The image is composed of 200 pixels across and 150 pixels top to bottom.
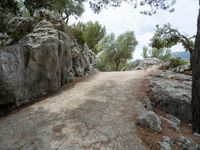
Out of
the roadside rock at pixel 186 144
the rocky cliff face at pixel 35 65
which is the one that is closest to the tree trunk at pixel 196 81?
the roadside rock at pixel 186 144

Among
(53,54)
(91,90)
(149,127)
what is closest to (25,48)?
(53,54)

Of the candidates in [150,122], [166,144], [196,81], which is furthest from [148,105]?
[166,144]

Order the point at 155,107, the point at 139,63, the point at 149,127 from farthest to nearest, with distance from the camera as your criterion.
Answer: the point at 139,63, the point at 155,107, the point at 149,127

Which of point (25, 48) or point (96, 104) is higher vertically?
point (25, 48)

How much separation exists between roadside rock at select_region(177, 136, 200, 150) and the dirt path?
1.24 meters

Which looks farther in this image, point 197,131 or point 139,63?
point 139,63

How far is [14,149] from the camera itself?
19.7 feet

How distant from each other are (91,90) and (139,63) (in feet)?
51.6

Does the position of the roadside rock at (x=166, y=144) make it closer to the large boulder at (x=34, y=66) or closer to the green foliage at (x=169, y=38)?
the large boulder at (x=34, y=66)

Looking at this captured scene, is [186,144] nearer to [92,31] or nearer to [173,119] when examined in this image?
[173,119]

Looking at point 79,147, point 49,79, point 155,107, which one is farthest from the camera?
point 49,79

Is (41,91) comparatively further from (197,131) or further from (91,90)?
(197,131)

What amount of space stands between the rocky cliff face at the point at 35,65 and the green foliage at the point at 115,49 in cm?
1989

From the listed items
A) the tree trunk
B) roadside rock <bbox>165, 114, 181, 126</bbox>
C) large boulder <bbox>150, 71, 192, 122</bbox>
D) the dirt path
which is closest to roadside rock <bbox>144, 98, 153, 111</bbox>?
the dirt path
